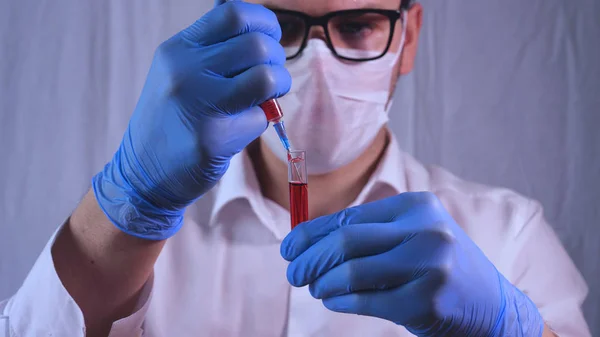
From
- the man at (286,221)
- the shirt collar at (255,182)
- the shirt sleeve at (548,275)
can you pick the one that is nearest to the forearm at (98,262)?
the man at (286,221)

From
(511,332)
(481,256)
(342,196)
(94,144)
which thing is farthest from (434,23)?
(94,144)

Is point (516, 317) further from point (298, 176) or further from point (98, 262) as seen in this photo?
point (98, 262)

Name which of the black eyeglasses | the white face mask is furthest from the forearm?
the black eyeglasses

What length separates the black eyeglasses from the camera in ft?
3.57

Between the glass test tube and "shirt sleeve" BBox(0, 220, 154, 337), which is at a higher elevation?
the glass test tube

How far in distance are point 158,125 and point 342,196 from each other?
1.76ft

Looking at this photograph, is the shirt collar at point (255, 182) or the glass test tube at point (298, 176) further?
the shirt collar at point (255, 182)

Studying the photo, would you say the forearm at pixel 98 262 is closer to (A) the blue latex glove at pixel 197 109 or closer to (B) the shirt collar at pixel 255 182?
(A) the blue latex glove at pixel 197 109

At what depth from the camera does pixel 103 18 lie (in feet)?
3.67

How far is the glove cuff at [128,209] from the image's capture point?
893 millimetres

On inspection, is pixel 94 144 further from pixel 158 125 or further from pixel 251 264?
pixel 251 264

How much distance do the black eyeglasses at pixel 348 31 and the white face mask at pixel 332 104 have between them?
0.02 m

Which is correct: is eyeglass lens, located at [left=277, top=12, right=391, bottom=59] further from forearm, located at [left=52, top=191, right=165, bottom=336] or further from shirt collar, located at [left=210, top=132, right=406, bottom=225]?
forearm, located at [left=52, top=191, right=165, bottom=336]

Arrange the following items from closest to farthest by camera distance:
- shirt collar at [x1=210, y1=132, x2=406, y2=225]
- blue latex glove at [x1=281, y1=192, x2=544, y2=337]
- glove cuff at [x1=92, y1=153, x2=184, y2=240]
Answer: blue latex glove at [x1=281, y1=192, x2=544, y2=337], glove cuff at [x1=92, y1=153, x2=184, y2=240], shirt collar at [x1=210, y1=132, x2=406, y2=225]
